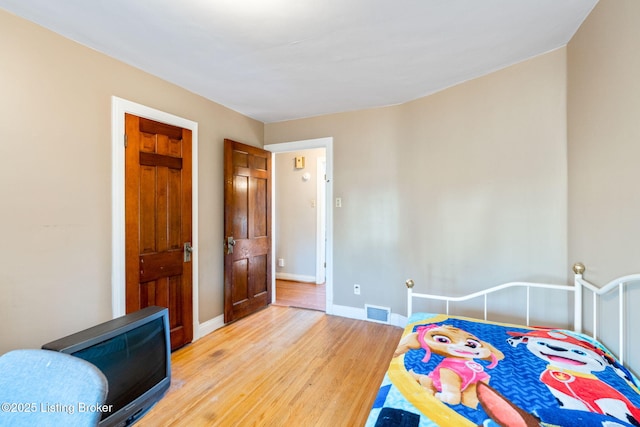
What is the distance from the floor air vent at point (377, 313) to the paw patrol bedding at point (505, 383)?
1.58 m

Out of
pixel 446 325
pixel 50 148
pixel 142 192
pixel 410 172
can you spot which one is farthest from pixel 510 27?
pixel 50 148

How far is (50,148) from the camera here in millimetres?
1785

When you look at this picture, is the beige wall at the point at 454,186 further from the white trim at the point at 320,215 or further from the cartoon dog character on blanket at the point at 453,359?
the white trim at the point at 320,215

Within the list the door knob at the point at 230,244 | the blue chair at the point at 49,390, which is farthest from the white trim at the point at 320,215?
the blue chair at the point at 49,390

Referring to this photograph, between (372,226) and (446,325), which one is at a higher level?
(372,226)

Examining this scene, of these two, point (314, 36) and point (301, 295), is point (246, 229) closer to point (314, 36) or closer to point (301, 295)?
point (301, 295)

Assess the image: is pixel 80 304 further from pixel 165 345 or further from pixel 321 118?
pixel 321 118

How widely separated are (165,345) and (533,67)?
3.38 meters

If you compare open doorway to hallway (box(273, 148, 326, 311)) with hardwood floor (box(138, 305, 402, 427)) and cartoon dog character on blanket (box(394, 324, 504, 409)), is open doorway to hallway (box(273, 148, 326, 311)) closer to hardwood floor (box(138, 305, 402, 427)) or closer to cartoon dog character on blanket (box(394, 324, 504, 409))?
hardwood floor (box(138, 305, 402, 427))

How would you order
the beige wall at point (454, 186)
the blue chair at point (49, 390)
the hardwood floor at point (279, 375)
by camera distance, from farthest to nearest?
the beige wall at point (454, 186)
the hardwood floor at point (279, 375)
the blue chair at point (49, 390)

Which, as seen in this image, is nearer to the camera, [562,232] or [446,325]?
[446,325]

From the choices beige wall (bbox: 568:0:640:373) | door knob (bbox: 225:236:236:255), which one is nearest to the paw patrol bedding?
beige wall (bbox: 568:0:640:373)

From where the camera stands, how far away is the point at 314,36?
1853mm

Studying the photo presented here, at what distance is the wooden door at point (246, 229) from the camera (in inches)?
122
